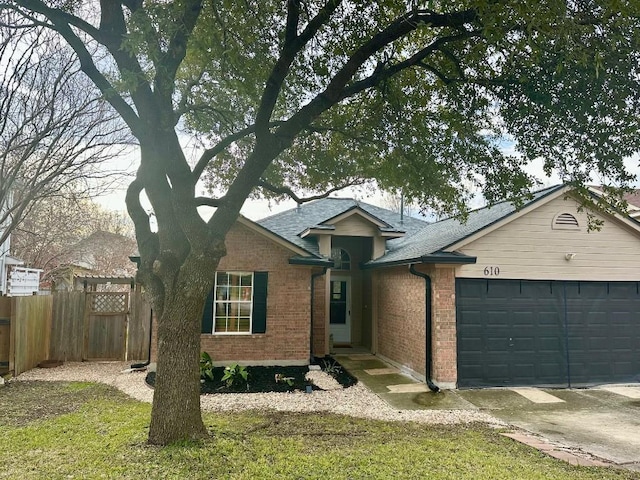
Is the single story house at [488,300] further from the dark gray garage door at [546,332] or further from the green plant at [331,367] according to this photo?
the green plant at [331,367]

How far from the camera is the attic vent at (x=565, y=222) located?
9.83 m

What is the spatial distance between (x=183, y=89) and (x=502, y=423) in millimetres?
8101

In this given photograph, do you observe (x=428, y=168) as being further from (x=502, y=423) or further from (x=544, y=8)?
(x=502, y=423)

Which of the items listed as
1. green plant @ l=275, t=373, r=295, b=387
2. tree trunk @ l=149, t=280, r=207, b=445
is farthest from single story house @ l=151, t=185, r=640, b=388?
tree trunk @ l=149, t=280, r=207, b=445

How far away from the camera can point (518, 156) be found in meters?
7.17

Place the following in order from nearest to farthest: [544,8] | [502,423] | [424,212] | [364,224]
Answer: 1. [544,8]
2. [502,423]
3. [424,212]
4. [364,224]

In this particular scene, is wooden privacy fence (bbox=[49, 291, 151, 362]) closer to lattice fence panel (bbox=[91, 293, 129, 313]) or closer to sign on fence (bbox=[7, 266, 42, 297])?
lattice fence panel (bbox=[91, 293, 129, 313])

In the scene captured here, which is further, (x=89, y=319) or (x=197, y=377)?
(x=89, y=319)

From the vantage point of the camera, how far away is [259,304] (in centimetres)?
1114

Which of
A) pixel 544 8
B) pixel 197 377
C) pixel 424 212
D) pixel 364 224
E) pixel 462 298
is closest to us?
pixel 544 8

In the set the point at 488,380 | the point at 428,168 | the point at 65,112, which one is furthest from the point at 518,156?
the point at 65,112

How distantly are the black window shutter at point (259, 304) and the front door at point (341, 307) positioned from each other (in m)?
3.80

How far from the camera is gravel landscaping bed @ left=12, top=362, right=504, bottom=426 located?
288 inches

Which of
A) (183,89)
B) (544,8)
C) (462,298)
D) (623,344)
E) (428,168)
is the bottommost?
(623,344)
